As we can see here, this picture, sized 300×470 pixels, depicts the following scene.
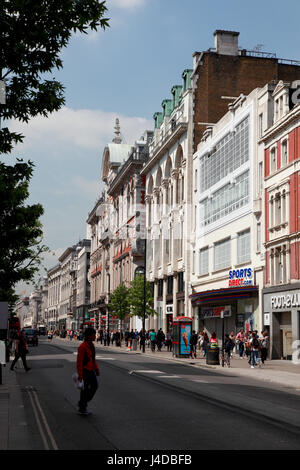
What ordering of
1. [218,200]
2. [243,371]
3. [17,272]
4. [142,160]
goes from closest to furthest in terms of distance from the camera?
[243,371] < [17,272] < [218,200] < [142,160]

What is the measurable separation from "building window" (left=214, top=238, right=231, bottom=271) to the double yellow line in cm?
3445

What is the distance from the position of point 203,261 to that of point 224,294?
8.13 metres

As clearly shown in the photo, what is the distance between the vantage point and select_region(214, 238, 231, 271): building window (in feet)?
169

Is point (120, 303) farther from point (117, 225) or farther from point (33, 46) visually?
point (33, 46)

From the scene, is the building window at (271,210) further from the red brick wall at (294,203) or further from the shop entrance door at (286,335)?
the shop entrance door at (286,335)

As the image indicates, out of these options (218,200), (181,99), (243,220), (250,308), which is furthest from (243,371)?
(181,99)

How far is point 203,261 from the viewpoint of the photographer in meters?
58.2

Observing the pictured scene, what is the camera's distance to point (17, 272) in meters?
36.3

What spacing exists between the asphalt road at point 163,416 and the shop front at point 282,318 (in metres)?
16.1

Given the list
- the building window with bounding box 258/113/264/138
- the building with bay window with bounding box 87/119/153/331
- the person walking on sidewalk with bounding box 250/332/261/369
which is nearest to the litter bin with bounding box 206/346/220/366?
the person walking on sidewalk with bounding box 250/332/261/369

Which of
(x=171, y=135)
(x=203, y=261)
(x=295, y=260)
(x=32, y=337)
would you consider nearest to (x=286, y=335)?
(x=295, y=260)
